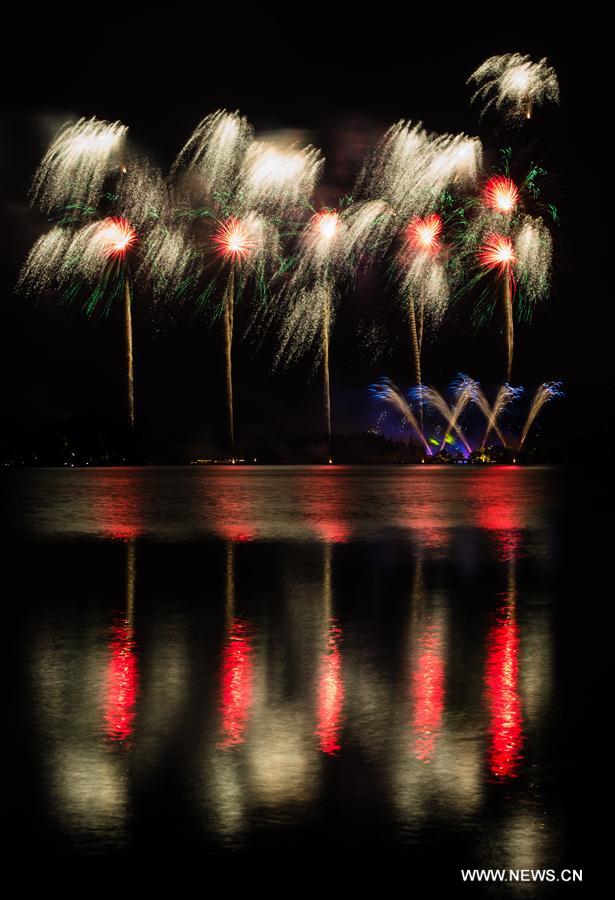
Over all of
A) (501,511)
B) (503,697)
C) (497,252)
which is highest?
(497,252)

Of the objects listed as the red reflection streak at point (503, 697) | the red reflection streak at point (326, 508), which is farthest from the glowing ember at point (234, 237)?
the red reflection streak at point (503, 697)

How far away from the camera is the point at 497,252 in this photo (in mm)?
61344

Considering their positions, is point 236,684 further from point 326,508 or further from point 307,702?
point 326,508

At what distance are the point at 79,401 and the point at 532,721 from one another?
440 feet

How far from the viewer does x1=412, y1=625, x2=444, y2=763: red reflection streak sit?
272 inches

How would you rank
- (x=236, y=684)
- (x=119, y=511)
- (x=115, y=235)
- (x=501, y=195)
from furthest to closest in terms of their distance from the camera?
(x=115, y=235)
(x=501, y=195)
(x=119, y=511)
(x=236, y=684)

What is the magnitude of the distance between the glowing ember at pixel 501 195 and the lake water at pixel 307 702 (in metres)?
42.3

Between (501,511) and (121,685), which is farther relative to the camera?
(501,511)

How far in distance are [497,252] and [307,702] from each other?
5518 centimetres

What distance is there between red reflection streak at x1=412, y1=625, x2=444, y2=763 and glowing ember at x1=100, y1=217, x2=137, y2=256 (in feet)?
190

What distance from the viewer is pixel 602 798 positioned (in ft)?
19.2

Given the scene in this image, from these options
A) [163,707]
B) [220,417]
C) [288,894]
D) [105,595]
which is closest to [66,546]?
[105,595]

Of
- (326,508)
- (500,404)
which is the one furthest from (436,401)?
(326,508)

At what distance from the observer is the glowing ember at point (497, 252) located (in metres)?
60.7
